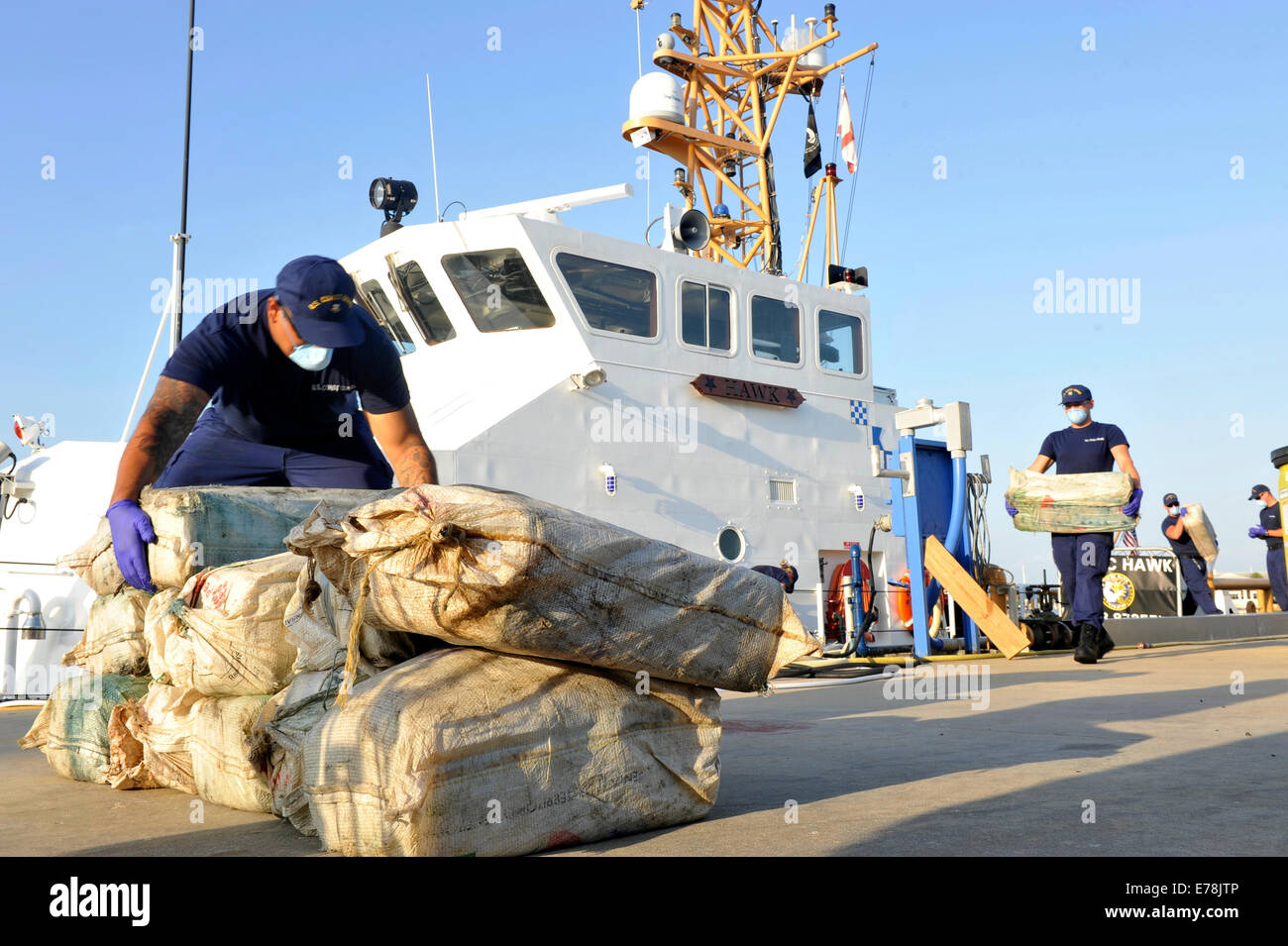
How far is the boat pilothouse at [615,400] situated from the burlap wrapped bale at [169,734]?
4038 mm

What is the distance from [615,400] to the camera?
8695 mm

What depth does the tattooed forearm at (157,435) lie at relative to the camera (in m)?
3.16

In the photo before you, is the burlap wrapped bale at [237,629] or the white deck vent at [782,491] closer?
the burlap wrapped bale at [237,629]

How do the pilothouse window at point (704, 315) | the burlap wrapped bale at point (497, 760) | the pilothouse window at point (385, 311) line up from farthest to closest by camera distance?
the pilothouse window at point (704, 315) → the pilothouse window at point (385, 311) → the burlap wrapped bale at point (497, 760)

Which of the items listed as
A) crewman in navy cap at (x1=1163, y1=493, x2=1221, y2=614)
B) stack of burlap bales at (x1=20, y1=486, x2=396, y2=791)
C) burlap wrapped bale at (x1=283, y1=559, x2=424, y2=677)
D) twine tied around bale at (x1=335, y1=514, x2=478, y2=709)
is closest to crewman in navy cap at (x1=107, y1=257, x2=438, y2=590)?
stack of burlap bales at (x1=20, y1=486, x2=396, y2=791)

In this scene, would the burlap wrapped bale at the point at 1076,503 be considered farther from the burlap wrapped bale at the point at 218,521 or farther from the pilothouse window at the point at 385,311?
the burlap wrapped bale at the point at 218,521

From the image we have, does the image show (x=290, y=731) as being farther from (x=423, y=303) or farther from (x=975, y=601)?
(x=423, y=303)

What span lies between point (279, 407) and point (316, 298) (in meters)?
0.56

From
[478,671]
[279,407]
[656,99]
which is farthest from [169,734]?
[656,99]

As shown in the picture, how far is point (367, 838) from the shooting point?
2107 millimetres

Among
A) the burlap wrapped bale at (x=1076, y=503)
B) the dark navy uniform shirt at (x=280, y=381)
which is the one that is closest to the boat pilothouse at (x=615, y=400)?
the burlap wrapped bale at (x=1076, y=503)

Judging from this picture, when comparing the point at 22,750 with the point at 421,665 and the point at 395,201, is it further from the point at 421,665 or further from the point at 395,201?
the point at 395,201
